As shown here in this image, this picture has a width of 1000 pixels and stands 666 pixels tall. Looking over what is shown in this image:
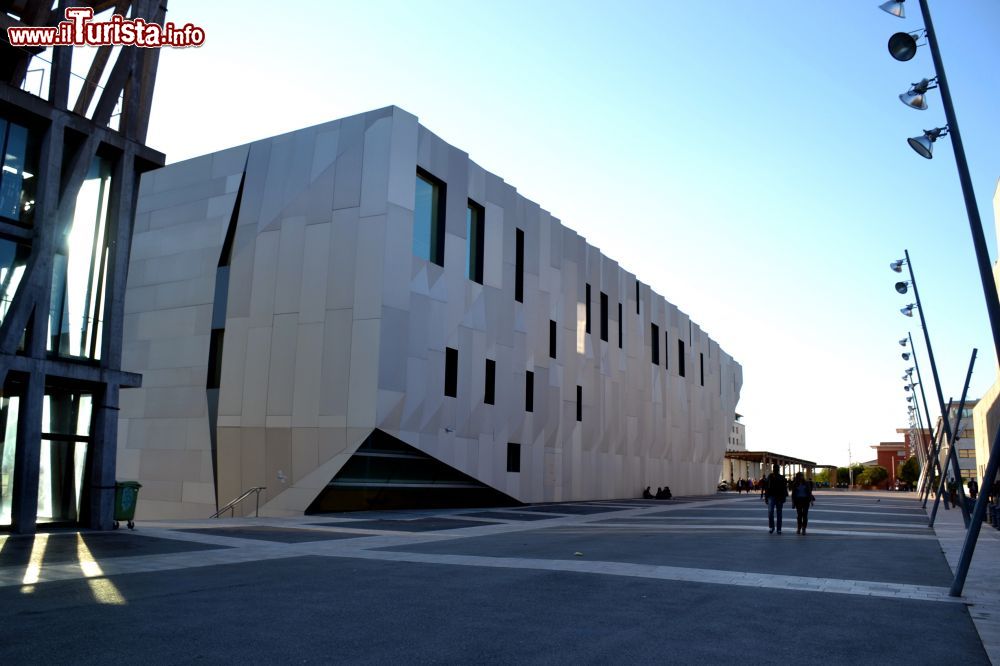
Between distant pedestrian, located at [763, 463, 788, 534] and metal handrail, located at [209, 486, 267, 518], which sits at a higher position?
distant pedestrian, located at [763, 463, 788, 534]

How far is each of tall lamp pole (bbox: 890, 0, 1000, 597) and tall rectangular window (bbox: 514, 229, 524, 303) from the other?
912 inches

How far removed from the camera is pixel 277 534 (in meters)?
17.1

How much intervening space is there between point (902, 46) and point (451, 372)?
20533 millimetres

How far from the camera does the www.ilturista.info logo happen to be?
16.6 metres

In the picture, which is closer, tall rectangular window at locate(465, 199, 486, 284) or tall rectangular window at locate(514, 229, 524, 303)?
tall rectangular window at locate(465, 199, 486, 284)

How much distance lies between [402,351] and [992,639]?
20.7 meters

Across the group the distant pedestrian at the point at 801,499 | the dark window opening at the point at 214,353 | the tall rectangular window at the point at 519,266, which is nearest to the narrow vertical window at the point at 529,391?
the tall rectangular window at the point at 519,266

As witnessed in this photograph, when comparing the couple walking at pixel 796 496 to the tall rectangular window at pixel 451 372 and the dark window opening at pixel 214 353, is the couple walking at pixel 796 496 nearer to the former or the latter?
the tall rectangular window at pixel 451 372

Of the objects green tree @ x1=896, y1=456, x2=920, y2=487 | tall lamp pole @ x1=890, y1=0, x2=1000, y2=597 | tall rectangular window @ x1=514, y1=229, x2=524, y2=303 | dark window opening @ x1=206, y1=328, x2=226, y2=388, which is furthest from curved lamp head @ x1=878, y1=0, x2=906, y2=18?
green tree @ x1=896, y1=456, x2=920, y2=487

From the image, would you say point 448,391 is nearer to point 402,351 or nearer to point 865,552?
point 402,351

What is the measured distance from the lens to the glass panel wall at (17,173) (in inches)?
631

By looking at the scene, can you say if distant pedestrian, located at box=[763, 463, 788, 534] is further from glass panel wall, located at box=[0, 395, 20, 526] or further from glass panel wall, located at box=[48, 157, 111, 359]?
glass panel wall, located at box=[0, 395, 20, 526]

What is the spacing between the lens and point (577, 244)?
39531mm

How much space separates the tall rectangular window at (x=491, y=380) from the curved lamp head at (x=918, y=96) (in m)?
21.3
